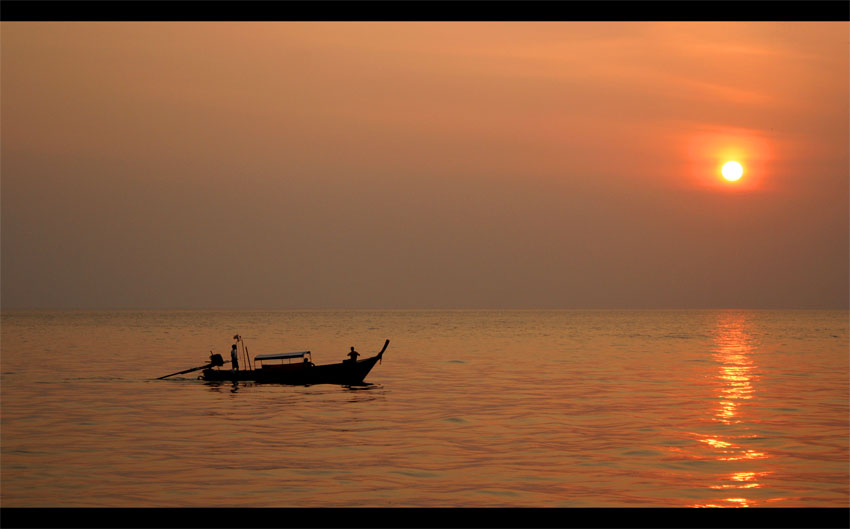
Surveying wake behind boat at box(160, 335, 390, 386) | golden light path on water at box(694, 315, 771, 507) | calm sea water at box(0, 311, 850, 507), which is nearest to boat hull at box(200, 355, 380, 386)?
wake behind boat at box(160, 335, 390, 386)

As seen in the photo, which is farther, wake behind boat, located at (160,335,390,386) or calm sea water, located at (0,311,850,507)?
wake behind boat, located at (160,335,390,386)

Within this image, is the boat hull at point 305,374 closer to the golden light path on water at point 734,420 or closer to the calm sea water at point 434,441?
the calm sea water at point 434,441

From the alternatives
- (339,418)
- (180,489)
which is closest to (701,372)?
(339,418)

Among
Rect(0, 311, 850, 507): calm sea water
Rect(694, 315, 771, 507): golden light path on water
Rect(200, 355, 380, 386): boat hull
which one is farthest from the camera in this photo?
Rect(200, 355, 380, 386): boat hull

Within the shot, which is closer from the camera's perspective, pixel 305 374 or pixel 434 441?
pixel 434 441

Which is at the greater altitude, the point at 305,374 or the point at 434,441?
the point at 305,374

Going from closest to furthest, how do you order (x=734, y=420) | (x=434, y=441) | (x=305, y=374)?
(x=434, y=441) → (x=734, y=420) → (x=305, y=374)

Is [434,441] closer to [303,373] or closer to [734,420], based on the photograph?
[734,420]

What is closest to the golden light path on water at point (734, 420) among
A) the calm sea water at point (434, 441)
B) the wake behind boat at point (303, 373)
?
the calm sea water at point (434, 441)

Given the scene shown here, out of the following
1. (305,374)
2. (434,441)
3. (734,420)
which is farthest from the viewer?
(305,374)

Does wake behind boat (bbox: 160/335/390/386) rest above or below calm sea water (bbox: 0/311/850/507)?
above

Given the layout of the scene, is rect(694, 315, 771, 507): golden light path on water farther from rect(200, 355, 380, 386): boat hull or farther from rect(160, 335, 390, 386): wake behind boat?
rect(200, 355, 380, 386): boat hull

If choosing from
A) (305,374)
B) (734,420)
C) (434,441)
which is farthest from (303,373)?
(734,420)

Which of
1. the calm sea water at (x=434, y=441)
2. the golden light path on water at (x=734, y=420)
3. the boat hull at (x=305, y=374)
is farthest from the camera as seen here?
the boat hull at (x=305, y=374)
